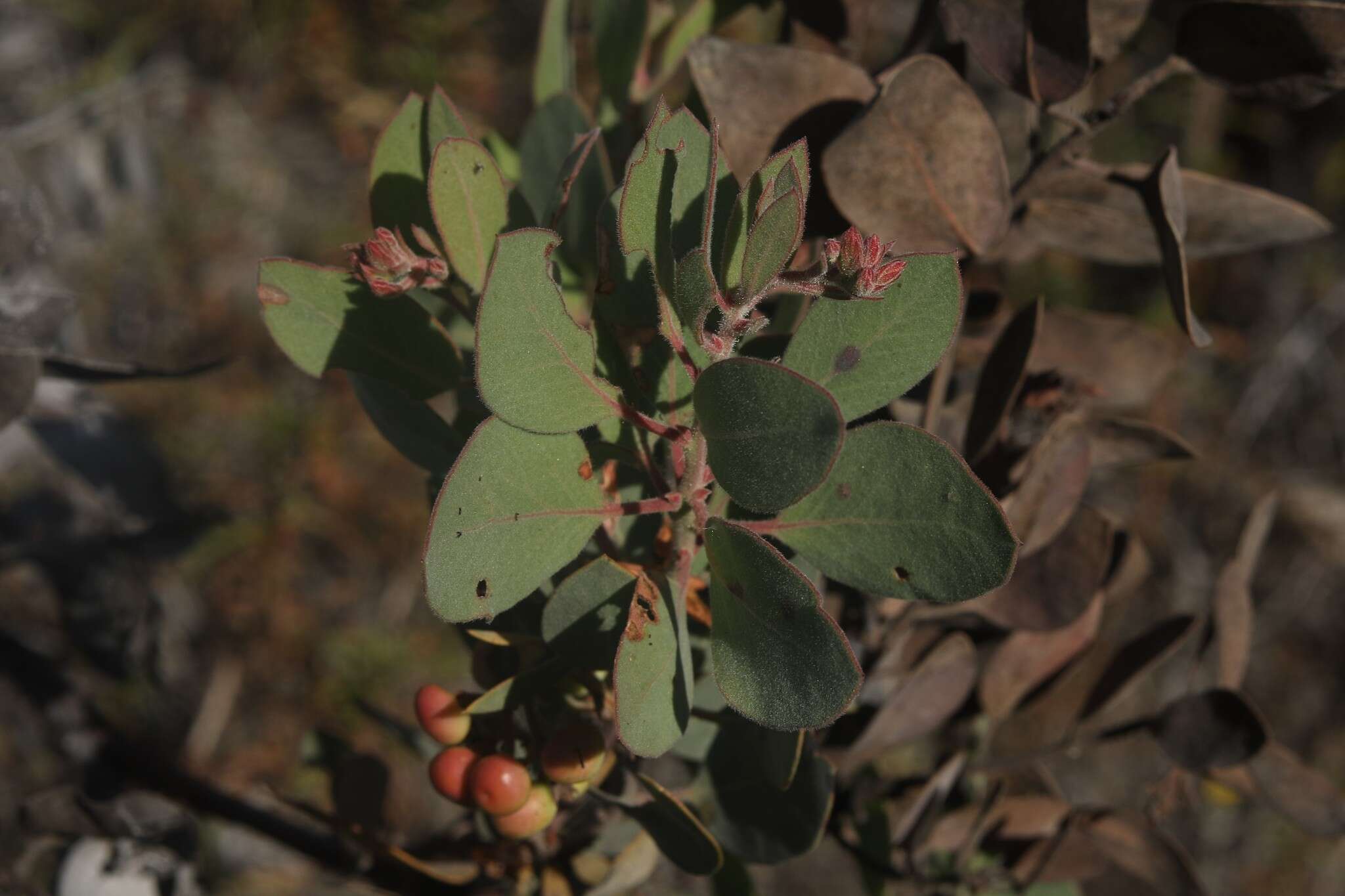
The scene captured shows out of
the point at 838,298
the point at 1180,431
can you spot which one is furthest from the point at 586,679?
the point at 1180,431

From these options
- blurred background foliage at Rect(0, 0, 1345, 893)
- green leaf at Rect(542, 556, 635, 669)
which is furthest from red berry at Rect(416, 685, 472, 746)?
blurred background foliage at Rect(0, 0, 1345, 893)

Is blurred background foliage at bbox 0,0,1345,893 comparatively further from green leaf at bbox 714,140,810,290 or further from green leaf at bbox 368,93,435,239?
green leaf at bbox 714,140,810,290

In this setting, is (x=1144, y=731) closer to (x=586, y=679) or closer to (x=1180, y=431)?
(x=586, y=679)

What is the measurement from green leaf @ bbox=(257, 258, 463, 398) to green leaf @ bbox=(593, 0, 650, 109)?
11.5 inches

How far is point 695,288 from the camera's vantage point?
1.47ft

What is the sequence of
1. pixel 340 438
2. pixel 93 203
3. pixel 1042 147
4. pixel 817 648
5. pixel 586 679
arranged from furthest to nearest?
pixel 340 438
pixel 93 203
pixel 1042 147
pixel 586 679
pixel 817 648

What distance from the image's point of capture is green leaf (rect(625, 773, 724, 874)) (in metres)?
0.55

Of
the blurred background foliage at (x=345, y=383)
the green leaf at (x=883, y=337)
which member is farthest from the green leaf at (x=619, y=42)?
the blurred background foliage at (x=345, y=383)

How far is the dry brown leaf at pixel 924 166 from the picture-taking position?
0.60 metres

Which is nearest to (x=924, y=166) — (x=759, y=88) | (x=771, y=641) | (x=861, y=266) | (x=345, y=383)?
(x=759, y=88)

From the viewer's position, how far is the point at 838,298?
46 centimetres

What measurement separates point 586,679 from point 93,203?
128cm

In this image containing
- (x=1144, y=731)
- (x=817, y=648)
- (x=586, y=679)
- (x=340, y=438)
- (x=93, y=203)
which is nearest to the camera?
(x=817, y=648)

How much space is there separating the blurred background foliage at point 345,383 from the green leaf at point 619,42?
1.33 metres
